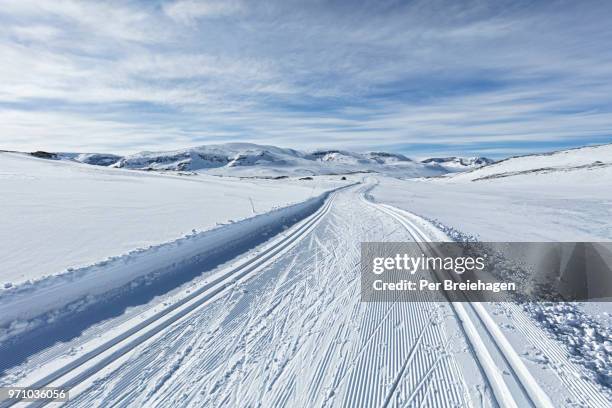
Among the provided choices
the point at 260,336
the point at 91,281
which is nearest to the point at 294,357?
the point at 260,336

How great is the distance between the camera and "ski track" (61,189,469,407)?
3121mm

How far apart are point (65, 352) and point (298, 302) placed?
2.93 meters

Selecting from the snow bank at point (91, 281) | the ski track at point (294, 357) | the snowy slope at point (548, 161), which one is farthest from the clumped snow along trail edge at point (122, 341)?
the snowy slope at point (548, 161)

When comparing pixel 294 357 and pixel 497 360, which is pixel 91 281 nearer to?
pixel 294 357

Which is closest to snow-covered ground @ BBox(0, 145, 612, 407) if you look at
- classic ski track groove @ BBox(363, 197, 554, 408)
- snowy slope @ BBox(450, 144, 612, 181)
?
classic ski track groove @ BBox(363, 197, 554, 408)

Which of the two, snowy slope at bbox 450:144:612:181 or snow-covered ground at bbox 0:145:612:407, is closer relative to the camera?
snow-covered ground at bbox 0:145:612:407

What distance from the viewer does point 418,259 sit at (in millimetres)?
7566

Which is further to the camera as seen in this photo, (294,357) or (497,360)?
(294,357)

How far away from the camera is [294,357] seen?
3693 millimetres

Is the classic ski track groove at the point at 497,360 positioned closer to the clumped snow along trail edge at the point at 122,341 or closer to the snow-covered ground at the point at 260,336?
the snow-covered ground at the point at 260,336

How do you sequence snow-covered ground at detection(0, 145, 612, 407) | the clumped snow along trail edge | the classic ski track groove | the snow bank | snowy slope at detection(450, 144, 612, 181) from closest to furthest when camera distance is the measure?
the classic ski track groove < snow-covered ground at detection(0, 145, 612, 407) < the clumped snow along trail edge < the snow bank < snowy slope at detection(450, 144, 612, 181)

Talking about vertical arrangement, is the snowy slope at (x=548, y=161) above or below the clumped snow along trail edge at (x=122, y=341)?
above

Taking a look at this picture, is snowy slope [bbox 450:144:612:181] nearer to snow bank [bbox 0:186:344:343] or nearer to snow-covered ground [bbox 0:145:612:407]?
snow bank [bbox 0:186:344:343]

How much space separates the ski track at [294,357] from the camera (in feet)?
10.2
